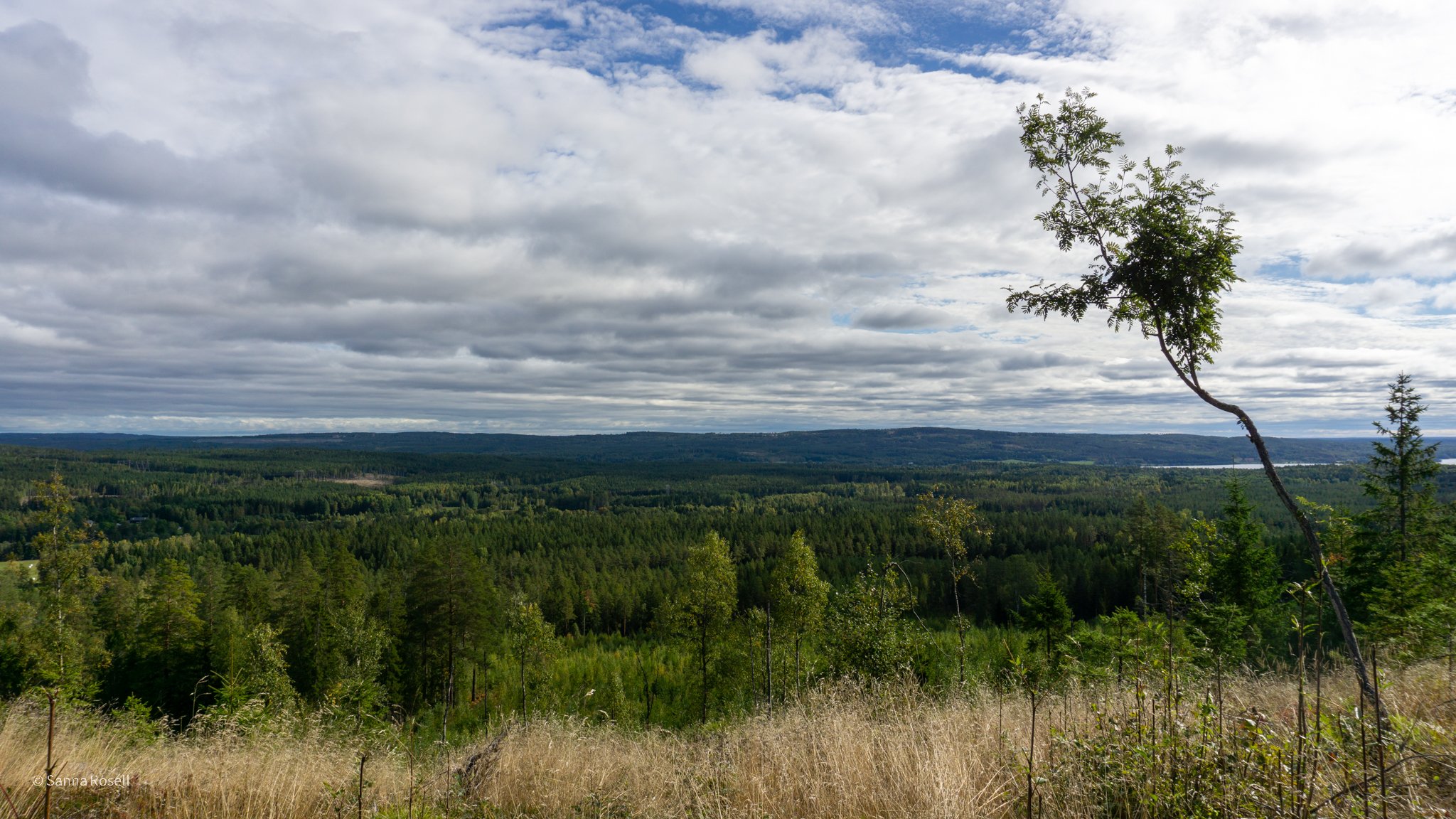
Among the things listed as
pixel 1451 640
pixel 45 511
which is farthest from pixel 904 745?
pixel 45 511

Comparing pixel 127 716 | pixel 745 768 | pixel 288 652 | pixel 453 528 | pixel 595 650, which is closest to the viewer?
pixel 745 768

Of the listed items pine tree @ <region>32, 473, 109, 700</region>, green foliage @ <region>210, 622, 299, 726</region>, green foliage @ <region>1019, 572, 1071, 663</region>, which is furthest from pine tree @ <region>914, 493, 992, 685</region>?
pine tree @ <region>32, 473, 109, 700</region>

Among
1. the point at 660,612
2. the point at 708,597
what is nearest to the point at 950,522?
the point at 708,597

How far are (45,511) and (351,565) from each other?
23802 millimetres

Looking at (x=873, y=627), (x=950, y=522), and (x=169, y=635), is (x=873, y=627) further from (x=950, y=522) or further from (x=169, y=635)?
(x=169, y=635)

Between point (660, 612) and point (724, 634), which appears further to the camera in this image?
point (660, 612)

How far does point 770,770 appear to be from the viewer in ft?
19.1

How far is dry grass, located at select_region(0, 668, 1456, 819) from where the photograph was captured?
450 cm

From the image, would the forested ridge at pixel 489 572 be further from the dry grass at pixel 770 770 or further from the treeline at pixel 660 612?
the dry grass at pixel 770 770

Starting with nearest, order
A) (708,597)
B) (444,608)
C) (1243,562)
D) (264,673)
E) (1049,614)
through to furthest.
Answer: (264,673) → (1243,562) → (444,608) → (708,597) → (1049,614)

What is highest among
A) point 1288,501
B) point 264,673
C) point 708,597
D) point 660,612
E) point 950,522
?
point 1288,501

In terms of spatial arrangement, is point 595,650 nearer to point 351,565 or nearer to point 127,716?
point 351,565

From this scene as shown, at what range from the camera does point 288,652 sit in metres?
35.8

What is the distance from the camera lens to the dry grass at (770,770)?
4496mm
